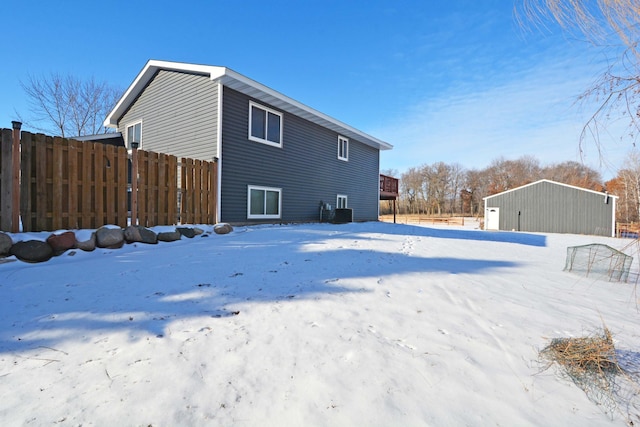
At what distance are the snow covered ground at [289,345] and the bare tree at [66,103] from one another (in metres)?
20.4

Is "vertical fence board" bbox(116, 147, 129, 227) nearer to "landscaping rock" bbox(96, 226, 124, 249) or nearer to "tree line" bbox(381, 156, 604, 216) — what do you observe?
"landscaping rock" bbox(96, 226, 124, 249)

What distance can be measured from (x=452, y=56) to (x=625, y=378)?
9.08 meters

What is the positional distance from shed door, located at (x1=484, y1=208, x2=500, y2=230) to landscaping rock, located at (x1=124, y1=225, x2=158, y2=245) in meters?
21.9

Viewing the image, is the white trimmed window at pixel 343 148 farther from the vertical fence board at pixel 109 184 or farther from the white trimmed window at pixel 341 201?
the vertical fence board at pixel 109 184

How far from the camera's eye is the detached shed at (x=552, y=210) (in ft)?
55.8

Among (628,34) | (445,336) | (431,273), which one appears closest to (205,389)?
(445,336)

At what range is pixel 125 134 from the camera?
11.5 m

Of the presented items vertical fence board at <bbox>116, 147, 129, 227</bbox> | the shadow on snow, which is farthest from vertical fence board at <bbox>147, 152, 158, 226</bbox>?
the shadow on snow

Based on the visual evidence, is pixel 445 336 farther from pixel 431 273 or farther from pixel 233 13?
pixel 233 13

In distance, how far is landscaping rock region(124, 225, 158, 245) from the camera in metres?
4.59

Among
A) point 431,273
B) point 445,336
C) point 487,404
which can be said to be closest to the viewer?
point 487,404

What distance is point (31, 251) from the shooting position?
3482 mm

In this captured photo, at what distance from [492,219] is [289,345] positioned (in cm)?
2289

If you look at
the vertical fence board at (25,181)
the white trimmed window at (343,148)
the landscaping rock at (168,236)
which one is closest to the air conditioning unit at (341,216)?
the white trimmed window at (343,148)
